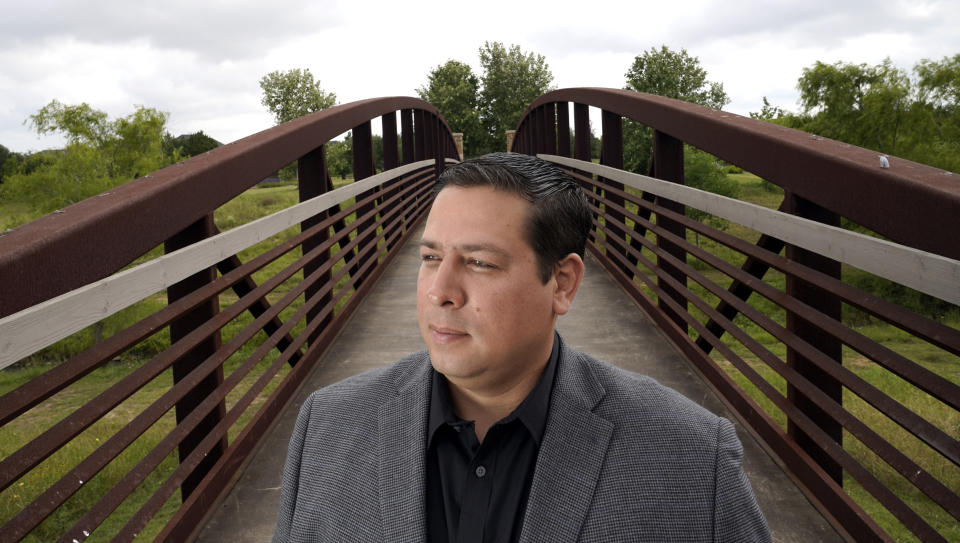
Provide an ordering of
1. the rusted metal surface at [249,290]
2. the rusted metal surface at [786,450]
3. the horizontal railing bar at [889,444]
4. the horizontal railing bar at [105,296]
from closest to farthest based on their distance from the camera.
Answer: the horizontal railing bar at [105,296]
the horizontal railing bar at [889,444]
the rusted metal surface at [786,450]
the rusted metal surface at [249,290]

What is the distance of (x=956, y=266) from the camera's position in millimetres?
1879

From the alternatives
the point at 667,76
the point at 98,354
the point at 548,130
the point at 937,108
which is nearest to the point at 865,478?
the point at 98,354

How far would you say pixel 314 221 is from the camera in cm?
505

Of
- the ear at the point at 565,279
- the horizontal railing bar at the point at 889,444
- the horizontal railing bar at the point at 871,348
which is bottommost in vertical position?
the horizontal railing bar at the point at 889,444

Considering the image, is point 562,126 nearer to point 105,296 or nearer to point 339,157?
point 105,296

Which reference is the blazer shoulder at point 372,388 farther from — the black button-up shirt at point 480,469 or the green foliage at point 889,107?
the green foliage at point 889,107

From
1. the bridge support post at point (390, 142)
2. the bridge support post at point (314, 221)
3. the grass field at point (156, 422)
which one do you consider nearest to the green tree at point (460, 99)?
the grass field at point (156, 422)

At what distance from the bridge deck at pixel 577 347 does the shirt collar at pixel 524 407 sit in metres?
1.59

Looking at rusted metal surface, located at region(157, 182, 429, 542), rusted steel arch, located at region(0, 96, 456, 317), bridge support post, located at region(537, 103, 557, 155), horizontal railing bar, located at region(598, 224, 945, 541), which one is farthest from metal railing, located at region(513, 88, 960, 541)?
bridge support post, located at region(537, 103, 557, 155)

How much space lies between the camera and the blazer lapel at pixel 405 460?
1.29 meters

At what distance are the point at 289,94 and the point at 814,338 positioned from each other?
62.6 m

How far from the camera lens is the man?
1273 millimetres

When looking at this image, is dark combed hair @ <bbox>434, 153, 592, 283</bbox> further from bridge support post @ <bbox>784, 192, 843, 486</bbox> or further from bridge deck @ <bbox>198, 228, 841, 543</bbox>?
bridge support post @ <bbox>784, 192, 843, 486</bbox>

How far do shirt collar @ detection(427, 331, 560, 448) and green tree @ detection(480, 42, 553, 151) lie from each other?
5826 centimetres
